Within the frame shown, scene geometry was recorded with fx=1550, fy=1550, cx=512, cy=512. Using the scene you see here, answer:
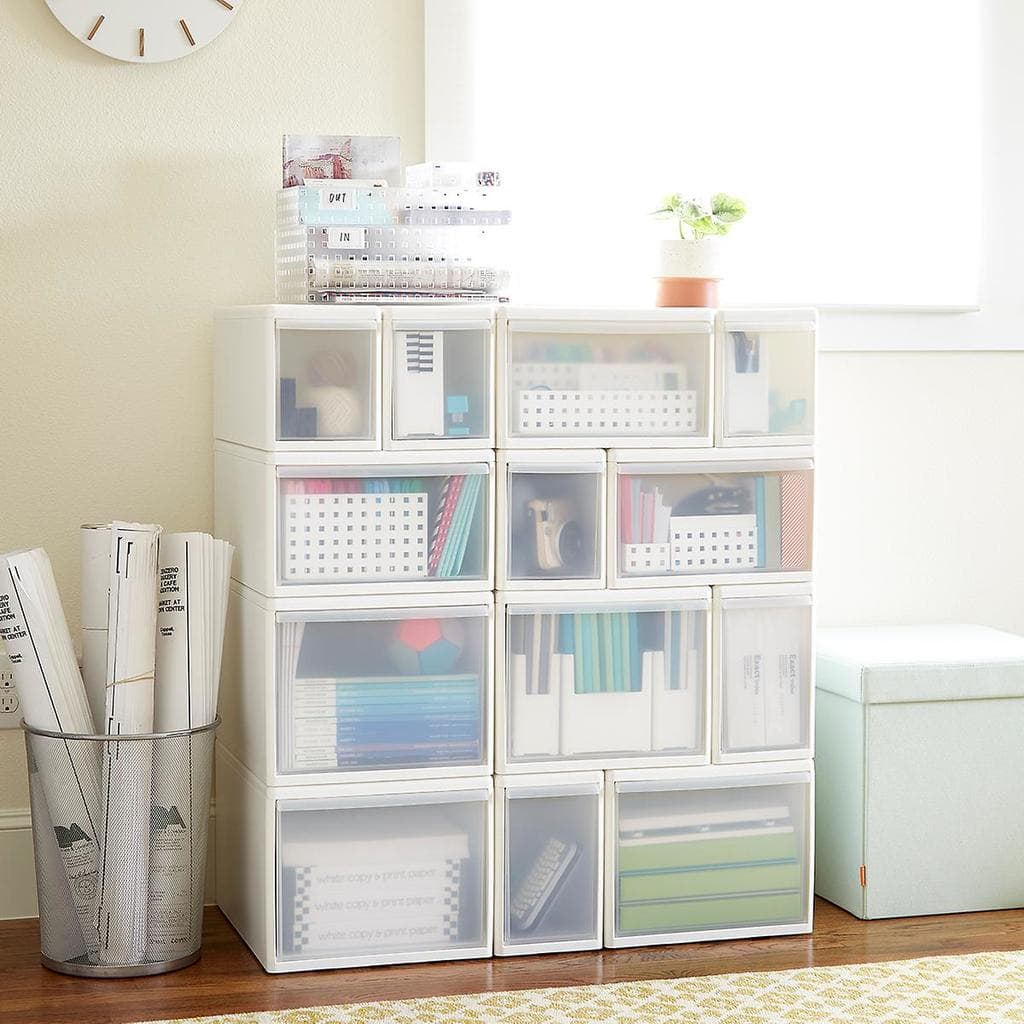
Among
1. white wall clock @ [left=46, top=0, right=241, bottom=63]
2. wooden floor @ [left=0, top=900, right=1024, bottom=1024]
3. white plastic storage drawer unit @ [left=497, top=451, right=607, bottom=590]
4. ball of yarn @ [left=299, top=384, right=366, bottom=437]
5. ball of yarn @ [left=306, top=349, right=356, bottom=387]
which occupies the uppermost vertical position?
white wall clock @ [left=46, top=0, right=241, bottom=63]

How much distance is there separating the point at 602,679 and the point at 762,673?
0.28m

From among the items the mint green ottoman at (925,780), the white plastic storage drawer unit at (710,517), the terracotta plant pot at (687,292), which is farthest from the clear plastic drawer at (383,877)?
the terracotta plant pot at (687,292)

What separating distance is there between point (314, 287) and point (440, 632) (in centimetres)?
59

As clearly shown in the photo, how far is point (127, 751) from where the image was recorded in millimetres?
2398

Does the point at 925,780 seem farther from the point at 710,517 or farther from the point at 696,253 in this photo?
the point at 696,253

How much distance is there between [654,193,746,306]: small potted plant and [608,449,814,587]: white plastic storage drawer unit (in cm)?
29

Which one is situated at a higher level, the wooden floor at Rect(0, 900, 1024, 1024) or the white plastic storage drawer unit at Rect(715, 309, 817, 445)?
the white plastic storage drawer unit at Rect(715, 309, 817, 445)

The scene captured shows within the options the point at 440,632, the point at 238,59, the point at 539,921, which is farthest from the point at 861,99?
the point at 539,921

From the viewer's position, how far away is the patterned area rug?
7.39 feet

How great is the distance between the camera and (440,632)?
2.48 m

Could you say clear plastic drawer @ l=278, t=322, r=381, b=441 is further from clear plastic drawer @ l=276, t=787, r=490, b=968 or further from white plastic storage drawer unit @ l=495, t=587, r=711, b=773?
clear plastic drawer @ l=276, t=787, r=490, b=968

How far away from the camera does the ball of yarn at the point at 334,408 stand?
7.89ft

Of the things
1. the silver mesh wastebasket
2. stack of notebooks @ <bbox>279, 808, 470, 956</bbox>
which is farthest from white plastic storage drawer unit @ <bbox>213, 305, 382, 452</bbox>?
stack of notebooks @ <bbox>279, 808, 470, 956</bbox>

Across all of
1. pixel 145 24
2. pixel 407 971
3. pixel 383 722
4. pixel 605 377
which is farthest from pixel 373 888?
pixel 145 24
